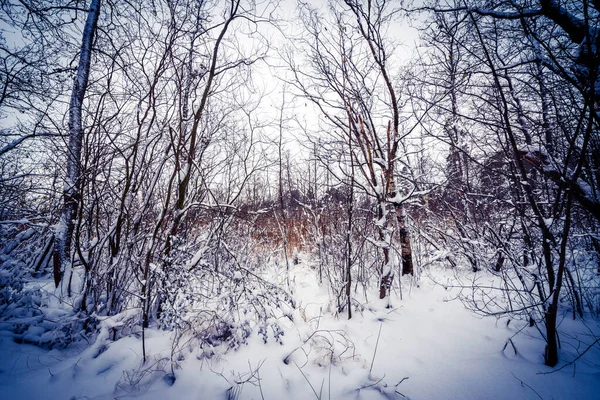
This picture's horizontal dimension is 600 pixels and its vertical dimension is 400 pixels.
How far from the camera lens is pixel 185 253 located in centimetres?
234

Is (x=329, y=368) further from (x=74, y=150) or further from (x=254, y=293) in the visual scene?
(x=74, y=150)

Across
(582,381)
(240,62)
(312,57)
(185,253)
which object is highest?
(312,57)

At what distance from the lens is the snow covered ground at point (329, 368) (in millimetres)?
1720

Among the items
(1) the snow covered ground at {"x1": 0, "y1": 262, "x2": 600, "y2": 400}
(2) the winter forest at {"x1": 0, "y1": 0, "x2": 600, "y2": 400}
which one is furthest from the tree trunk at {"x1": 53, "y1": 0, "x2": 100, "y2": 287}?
(1) the snow covered ground at {"x1": 0, "y1": 262, "x2": 600, "y2": 400}

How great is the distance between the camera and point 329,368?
2.04 meters

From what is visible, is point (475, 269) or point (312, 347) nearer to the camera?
point (312, 347)

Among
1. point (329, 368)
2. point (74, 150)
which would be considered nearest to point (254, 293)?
point (329, 368)

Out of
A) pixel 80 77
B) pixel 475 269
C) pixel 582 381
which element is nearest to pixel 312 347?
pixel 582 381

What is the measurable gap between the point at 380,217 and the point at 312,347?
222 cm

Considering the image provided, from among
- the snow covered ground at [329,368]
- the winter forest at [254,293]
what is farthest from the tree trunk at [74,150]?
the snow covered ground at [329,368]

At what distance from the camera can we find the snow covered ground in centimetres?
172

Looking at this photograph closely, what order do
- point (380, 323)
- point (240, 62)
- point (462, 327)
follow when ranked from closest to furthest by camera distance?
point (462, 327) < point (380, 323) < point (240, 62)

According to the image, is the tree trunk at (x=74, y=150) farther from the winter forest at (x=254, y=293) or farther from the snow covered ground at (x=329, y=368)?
the snow covered ground at (x=329, y=368)

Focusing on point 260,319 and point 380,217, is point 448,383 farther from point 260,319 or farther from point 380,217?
point 380,217
